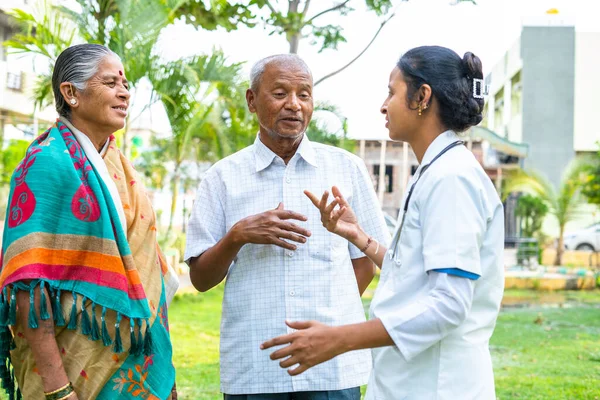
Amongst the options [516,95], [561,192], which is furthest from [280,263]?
[516,95]

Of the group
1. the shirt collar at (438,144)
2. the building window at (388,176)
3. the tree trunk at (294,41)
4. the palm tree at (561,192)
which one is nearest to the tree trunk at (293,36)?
the tree trunk at (294,41)

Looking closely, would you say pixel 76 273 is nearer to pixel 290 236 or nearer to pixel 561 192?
pixel 290 236

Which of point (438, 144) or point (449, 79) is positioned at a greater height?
point (449, 79)

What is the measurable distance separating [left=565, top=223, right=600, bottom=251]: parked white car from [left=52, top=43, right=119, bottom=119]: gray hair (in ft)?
76.1

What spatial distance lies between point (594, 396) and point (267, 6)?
220 inches

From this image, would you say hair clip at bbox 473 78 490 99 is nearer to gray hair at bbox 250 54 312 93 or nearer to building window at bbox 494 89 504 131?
gray hair at bbox 250 54 312 93

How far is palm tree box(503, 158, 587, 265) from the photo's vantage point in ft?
56.8

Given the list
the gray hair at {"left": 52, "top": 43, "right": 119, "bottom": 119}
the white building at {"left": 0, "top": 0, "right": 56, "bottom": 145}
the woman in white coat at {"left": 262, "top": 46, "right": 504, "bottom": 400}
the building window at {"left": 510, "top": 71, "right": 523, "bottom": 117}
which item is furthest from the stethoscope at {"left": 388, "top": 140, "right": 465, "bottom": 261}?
the building window at {"left": 510, "top": 71, "right": 523, "bottom": 117}

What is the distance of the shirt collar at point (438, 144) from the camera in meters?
2.09

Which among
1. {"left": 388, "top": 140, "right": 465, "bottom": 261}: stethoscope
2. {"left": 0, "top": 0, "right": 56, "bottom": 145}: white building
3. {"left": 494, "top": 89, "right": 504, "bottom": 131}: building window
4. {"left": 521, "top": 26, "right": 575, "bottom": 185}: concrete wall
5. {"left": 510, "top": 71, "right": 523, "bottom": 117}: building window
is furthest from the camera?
{"left": 494, "top": 89, "right": 504, "bottom": 131}: building window

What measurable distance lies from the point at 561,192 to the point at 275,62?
1595cm

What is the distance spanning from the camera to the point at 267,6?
8.93m

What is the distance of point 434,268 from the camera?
1894 millimetres

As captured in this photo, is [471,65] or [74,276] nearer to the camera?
[471,65]
